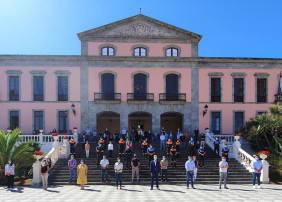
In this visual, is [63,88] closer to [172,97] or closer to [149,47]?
[149,47]

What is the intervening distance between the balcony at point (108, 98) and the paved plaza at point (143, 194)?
39.3 ft

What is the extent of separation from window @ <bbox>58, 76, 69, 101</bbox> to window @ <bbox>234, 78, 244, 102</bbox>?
16.2 meters

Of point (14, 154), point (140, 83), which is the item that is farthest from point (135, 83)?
point (14, 154)

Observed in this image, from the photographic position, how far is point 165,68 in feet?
84.0

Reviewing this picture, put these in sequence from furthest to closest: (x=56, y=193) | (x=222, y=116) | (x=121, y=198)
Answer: (x=222, y=116) → (x=56, y=193) → (x=121, y=198)

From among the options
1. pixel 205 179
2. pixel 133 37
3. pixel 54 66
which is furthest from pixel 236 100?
pixel 54 66

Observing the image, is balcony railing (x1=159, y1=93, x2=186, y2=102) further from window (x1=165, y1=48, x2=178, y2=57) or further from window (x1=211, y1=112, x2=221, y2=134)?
window (x1=165, y1=48, x2=178, y2=57)

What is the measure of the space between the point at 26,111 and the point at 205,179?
1778 cm

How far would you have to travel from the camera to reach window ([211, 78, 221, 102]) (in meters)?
26.0

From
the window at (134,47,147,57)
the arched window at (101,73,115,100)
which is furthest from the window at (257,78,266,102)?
the arched window at (101,73,115,100)

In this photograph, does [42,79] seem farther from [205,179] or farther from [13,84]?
[205,179]

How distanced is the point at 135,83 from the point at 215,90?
25.6ft

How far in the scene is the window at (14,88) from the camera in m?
25.0

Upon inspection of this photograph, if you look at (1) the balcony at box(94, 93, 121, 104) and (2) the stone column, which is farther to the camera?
(2) the stone column
